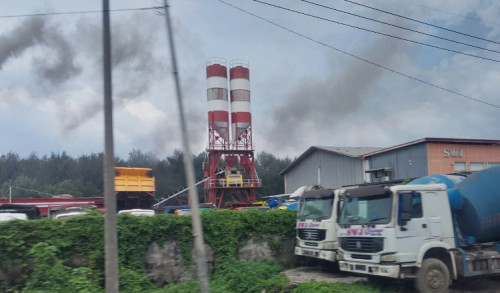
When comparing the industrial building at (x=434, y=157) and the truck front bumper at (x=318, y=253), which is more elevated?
the industrial building at (x=434, y=157)

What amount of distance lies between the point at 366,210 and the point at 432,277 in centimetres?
210

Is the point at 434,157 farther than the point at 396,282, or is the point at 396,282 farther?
the point at 434,157

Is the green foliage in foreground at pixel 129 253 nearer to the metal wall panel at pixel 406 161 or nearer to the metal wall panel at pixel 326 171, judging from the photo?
the metal wall panel at pixel 406 161

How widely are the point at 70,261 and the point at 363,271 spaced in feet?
23.0

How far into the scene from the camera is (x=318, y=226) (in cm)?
1226

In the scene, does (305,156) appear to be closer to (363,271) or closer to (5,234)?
(363,271)

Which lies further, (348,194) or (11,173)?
(11,173)

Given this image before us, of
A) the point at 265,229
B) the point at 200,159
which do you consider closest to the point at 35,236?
the point at 265,229

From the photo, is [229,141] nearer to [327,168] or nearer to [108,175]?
[327,168]

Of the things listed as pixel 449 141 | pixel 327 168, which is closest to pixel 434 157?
pixel 449 141

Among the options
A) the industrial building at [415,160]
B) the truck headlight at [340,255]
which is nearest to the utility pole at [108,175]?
the truck headlight at [340,255]

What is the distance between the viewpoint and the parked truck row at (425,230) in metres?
9.71

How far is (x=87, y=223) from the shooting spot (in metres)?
10.3

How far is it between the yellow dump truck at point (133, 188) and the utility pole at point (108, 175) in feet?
54.8
